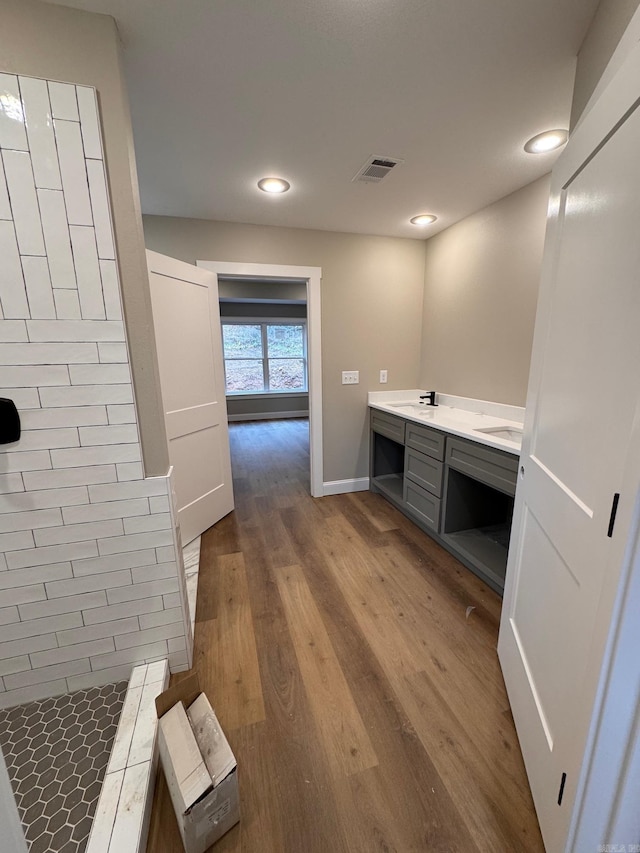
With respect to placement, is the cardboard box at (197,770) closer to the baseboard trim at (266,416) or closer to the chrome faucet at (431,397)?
the chrome faucet at (431,397)

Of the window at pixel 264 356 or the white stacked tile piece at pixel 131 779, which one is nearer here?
the white stacked tile piece at pixel 131 779

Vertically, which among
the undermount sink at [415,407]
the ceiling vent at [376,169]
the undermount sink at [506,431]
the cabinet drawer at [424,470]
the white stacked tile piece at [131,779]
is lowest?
the white stacked tile piece at [131,779]

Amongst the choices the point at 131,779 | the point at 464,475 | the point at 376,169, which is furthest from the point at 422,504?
the point at 376,169

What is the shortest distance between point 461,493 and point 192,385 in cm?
206

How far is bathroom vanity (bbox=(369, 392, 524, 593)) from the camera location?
195 cm

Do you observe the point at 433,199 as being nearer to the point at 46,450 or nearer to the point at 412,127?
the point at 412,127

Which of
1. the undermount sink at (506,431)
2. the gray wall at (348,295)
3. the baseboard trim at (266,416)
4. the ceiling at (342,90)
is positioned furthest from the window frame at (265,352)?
the undermount sink at (506,431)

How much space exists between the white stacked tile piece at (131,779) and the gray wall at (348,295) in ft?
7.39

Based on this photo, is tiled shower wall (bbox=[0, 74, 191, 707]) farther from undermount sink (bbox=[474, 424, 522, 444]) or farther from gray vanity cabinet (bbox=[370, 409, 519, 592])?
undermount sink (bbox=[474, 424, 522, 444])

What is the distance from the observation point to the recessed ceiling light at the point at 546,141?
167cm

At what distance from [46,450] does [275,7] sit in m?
1.66

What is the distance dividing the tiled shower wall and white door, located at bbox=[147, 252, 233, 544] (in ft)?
2.80

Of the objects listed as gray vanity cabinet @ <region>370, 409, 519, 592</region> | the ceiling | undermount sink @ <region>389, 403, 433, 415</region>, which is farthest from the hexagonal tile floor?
undermount sink @ <region>389, 403, 433, 415</region>

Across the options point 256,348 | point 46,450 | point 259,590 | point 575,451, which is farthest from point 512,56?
point 256,348
